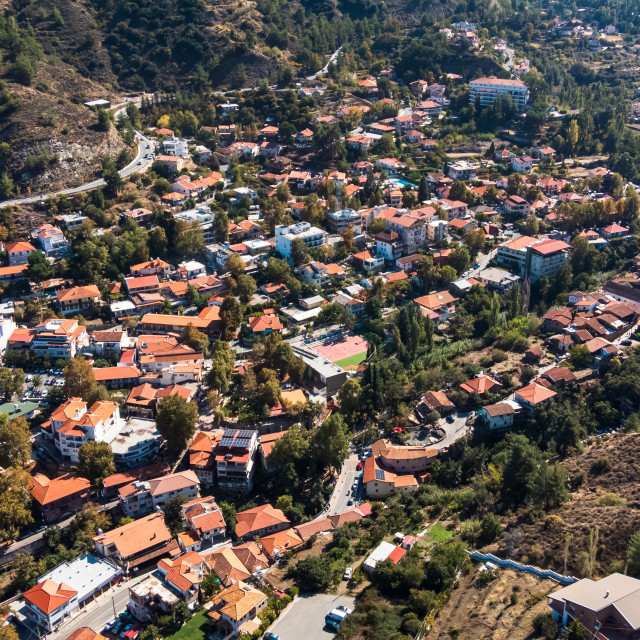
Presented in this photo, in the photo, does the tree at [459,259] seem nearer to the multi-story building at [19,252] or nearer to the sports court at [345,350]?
the sports court at [345,350]

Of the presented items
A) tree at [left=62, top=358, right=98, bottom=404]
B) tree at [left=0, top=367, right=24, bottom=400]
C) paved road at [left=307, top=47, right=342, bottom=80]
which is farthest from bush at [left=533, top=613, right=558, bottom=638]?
paved road at [left=307, top=47, right=342, bottom=80]

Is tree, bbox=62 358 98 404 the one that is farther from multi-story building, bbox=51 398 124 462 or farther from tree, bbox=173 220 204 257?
tree, bbox=173 220 204 257

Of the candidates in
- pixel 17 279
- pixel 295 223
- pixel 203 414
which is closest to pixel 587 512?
pixel 203 414

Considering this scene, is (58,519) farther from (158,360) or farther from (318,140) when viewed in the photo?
(318,140)

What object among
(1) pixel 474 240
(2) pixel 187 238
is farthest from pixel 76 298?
(1) pixel 474 240

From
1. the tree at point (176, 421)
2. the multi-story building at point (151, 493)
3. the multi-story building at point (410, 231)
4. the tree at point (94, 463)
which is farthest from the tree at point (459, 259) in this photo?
the tree at point (94, 463)
